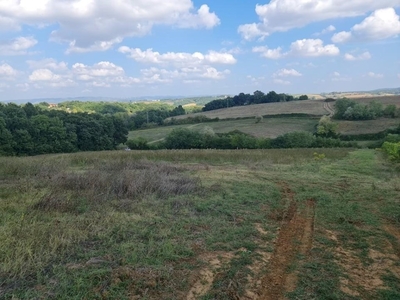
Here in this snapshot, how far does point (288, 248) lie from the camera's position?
21.9 ft

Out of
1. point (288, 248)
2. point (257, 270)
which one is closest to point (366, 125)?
point (288, 248)

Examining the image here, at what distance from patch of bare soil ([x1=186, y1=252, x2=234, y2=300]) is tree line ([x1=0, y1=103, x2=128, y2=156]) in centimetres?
3818

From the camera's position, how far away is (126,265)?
539 centimetres

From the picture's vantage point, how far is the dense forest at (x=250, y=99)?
8975cm

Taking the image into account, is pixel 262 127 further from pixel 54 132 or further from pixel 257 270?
pixel 257 270

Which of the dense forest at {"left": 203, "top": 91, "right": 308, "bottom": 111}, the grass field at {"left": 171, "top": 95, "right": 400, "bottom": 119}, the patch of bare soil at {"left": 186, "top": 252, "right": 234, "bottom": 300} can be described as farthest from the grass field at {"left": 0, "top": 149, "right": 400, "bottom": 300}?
the dense forest at {"left": 203, "top": 91, "right": 308, "bottom": 111}

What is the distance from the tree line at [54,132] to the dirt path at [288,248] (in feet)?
122

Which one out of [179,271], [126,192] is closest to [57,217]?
[126,192]

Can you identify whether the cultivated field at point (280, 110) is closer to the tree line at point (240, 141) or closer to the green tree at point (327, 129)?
the green tree at point (327, 129)

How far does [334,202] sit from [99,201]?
23.1 feet

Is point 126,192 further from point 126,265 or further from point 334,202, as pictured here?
point 334,202

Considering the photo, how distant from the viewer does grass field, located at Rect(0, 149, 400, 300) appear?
4914mm

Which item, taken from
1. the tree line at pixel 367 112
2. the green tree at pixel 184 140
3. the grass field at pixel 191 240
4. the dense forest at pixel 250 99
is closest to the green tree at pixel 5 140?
the green tree at pixel 184 140

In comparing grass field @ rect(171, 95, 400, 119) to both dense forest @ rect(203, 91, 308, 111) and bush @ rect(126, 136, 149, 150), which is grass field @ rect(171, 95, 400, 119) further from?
bush @ rect(126, 136, 149, 150)
